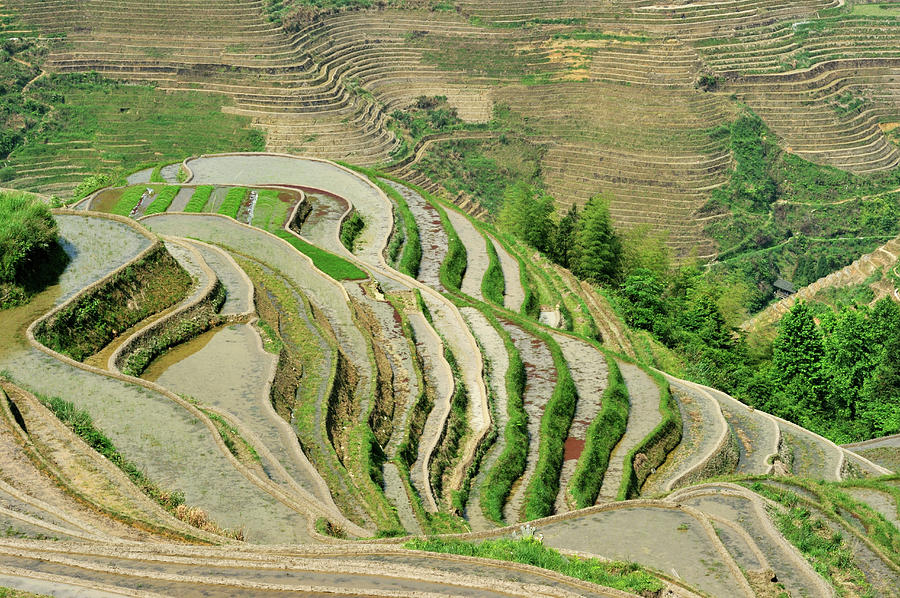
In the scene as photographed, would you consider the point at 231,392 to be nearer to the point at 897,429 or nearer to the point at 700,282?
the point at 897,429

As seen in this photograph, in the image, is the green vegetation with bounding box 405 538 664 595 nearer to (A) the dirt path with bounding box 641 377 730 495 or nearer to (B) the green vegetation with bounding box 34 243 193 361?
(A) the dirt path with bounding box 641 377 730 495

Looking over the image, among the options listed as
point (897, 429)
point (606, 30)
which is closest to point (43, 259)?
point (897, 429)

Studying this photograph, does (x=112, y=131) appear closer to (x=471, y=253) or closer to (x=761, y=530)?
(x=471, y=253)

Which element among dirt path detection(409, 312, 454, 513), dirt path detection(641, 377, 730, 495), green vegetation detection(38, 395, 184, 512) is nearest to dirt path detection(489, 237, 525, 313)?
dirt path detection(409, 312, 454, 513)

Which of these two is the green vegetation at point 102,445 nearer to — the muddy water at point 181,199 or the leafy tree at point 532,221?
the muddy water at point 181,199

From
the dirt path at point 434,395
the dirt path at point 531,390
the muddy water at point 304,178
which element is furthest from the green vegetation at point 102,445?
the muddy water at point 304,178

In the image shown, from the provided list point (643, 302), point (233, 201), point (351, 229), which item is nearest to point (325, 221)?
point (351, 229)
